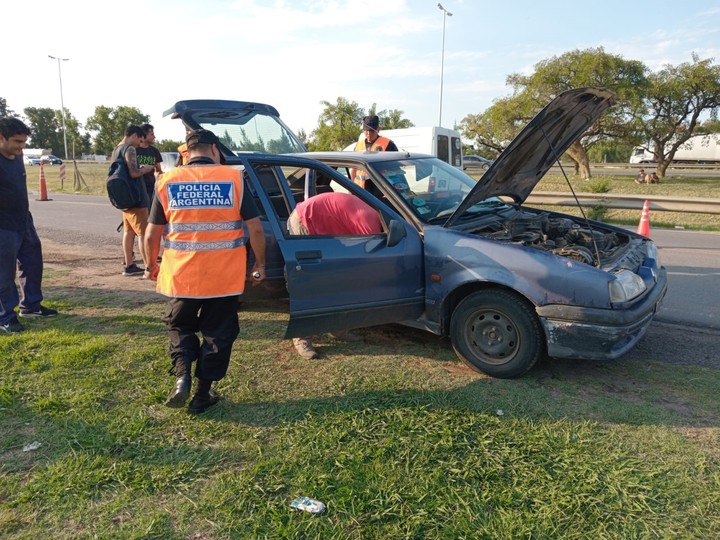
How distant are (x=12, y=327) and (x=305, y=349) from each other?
271 centimetres

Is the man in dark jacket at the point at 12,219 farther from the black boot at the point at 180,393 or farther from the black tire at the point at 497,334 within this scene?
the black tire at the point at 497,334

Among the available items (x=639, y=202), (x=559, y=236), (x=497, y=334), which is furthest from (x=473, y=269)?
(x=639, y=202)

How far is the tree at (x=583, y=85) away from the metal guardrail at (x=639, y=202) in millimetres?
15565

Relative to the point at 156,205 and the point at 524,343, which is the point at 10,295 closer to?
the point at 156,205

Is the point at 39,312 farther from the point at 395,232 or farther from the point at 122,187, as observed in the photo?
the point at 395,232

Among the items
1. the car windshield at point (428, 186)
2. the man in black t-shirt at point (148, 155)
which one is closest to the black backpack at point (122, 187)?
the man in black t-shirt at point (148, 155)

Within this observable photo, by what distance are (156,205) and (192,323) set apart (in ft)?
2.53

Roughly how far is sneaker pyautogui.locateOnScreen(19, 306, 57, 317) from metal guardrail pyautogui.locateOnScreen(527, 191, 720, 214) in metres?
10.5

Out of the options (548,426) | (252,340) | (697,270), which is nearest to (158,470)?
(252,340)

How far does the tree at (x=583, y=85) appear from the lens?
26781 millimetres

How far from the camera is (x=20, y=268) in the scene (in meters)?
5.17

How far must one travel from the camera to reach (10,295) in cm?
481

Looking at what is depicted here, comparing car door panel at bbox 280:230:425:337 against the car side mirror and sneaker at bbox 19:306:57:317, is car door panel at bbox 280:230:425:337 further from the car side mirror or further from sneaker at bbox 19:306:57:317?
sneaker at bbox 19:306:57:317

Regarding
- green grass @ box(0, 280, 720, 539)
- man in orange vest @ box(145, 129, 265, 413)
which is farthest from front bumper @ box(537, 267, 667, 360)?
man in orange vest @ box(145, 129, 265, 413)
